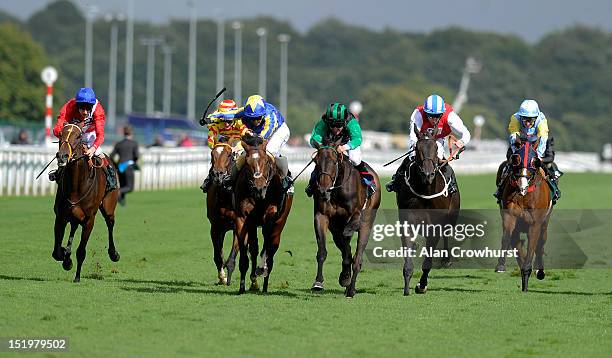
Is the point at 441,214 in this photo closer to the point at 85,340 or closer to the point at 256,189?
the point at 256,189

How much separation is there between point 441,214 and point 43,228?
26.2ft

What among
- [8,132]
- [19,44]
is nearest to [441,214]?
[8,132]

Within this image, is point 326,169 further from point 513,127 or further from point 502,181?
point 513,127

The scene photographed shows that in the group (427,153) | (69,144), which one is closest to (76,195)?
(69,144)

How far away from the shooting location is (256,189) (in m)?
12.5

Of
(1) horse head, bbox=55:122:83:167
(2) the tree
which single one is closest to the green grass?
(1) horse head, bbox=55:122:83:167

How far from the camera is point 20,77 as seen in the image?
73.9 metres

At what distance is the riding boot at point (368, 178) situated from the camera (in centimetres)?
1325

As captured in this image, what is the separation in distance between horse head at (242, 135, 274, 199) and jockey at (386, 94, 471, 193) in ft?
5.49

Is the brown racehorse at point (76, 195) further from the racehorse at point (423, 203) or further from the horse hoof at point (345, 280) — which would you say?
the racehorse at point (423, 203)

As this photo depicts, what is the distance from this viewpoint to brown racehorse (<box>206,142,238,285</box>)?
44.0ft

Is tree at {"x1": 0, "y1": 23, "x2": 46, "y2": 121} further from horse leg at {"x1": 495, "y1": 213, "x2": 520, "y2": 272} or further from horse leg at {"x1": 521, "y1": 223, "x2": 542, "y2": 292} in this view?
horse leg at {"x1": 521, "y1": 223, "x2": 542, "y2": 292}

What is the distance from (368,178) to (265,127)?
3.85ft

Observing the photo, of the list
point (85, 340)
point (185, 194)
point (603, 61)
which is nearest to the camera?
point (85, 340)
